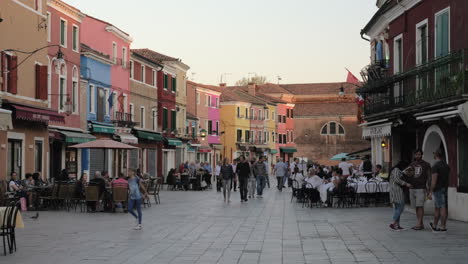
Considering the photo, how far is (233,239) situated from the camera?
1559 cm

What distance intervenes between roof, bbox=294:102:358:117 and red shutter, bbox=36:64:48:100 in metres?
70.8

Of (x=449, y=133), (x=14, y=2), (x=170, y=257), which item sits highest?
(x=14, y=2)

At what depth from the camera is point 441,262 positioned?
38.8ft

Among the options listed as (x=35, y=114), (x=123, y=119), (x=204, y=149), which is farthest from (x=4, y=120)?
(x=204, y=149)

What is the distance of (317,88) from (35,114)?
8133 centimetres

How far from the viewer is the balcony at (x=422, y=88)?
18031 millimetres

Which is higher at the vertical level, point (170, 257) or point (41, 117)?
point (41, 117)

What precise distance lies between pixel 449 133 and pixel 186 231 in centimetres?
758

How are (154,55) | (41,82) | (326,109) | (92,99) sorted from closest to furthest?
(41,82), (92,99), (154,55), (326,109)

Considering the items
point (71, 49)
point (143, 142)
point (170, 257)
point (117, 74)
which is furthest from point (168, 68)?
point (170, 257)

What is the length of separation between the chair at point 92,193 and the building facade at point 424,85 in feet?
30.3

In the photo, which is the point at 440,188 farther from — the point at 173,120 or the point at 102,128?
the point at 173,120

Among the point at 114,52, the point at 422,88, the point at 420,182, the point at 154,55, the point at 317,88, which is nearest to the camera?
the point at 420,182

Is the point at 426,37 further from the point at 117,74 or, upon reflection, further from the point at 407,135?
the point at 117,74
